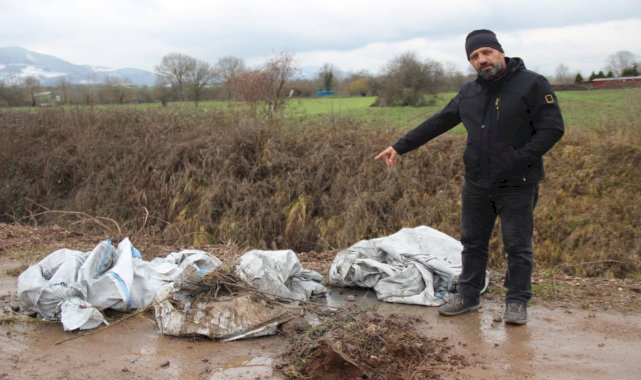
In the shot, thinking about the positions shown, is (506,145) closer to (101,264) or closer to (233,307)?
(233,307)

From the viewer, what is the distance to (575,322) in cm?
476

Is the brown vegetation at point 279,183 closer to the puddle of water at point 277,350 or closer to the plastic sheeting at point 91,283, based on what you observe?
the plastic sheeting at point 91,283

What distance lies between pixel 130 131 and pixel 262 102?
11.6ft

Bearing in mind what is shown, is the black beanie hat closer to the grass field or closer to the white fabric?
the white fabric

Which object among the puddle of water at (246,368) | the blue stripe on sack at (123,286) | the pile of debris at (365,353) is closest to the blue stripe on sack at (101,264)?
the blue stripe on sack at (123,286)

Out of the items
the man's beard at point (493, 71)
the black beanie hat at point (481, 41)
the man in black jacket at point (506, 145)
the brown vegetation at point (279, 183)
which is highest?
the black beanie hat at point (481, 41)

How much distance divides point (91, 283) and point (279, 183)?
24.2ft

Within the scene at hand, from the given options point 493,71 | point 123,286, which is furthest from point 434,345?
point 123,286

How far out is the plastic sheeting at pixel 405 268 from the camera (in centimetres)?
537

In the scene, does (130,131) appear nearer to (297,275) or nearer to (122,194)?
(122,194)

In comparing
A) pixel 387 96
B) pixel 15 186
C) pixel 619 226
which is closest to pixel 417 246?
pixel 619 226

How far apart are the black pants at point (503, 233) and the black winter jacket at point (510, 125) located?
0.12 meters

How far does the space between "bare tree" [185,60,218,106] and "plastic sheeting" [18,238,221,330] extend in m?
14.9

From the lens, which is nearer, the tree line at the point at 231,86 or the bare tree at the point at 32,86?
the tree line at the point at 231,86
